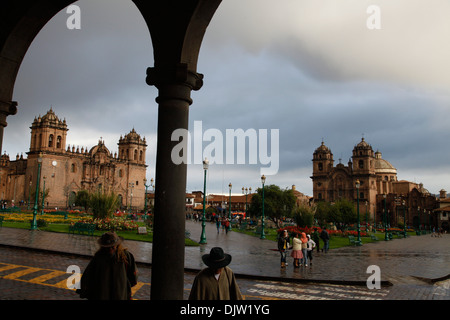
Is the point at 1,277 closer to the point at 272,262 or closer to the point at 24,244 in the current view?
the point at 24,244

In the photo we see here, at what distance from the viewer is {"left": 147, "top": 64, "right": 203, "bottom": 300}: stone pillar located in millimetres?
4352

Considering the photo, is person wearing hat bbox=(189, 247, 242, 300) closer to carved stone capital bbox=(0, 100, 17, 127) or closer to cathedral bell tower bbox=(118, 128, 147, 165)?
carved stone capital bbox=(0, 100, 17, 127)

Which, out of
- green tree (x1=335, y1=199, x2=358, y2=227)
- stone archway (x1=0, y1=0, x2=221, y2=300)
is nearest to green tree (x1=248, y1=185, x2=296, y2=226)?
green tree (x1=335, y1=199, x2=358, y2=227)

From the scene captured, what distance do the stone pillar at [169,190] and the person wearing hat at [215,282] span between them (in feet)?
2.59

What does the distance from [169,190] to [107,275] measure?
121cm

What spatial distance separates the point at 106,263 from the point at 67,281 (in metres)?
5.38

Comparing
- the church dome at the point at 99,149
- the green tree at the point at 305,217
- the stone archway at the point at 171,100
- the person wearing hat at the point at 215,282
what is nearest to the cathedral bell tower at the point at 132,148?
the church dome at the point at 99,149

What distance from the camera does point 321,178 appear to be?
9638cm

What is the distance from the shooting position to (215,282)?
11.9 ft

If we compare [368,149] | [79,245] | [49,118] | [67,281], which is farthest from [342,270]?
[368,149]

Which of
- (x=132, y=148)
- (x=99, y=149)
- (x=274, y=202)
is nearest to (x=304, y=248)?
(x=274, y=202)

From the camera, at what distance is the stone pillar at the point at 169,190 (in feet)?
14.3
